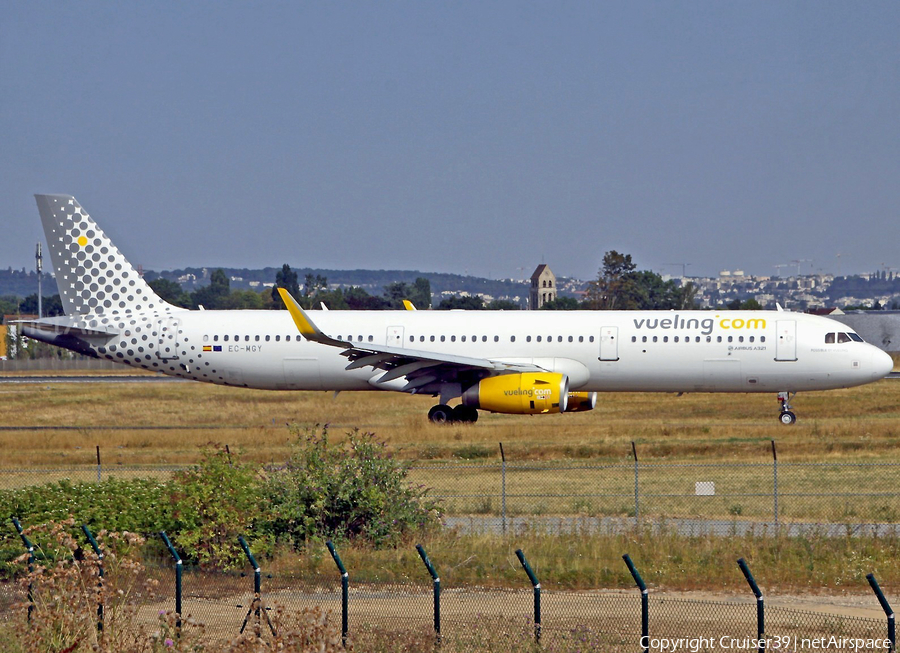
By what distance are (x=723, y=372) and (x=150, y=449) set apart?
54.0 feet

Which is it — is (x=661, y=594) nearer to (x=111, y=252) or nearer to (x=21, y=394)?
(x=111, y=252)

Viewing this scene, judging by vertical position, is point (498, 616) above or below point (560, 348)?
below

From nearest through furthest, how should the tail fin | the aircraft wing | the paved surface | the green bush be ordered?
the green bush < the aircraft wing < the tail fin < the paved surface

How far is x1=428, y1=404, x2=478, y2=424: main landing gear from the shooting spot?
33.8 m

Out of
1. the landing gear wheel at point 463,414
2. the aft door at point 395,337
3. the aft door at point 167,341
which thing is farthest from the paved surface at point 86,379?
the landing gear wheel at point 463,414

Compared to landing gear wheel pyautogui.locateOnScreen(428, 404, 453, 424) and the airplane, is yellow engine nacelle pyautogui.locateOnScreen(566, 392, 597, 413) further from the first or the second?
landing gear wheel pyautogui.locateOnScreen(428, 404, 453, 424)

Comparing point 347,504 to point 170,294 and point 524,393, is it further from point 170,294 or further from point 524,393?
point 170,294

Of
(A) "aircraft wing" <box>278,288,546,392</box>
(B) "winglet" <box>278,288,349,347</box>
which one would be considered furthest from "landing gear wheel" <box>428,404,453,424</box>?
(B) "winglet" <box>278,288,349,347</box>

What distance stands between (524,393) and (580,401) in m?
4.19

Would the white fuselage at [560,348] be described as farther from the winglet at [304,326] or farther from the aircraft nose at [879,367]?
the winglet at [304,326]

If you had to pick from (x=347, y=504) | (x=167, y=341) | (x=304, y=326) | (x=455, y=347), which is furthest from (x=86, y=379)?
(x=347, y=504)

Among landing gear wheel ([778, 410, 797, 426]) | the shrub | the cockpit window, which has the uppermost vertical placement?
the cockpit window

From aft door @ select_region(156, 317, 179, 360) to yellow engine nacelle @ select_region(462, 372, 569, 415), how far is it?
10.2 metres

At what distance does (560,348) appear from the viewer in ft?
112
